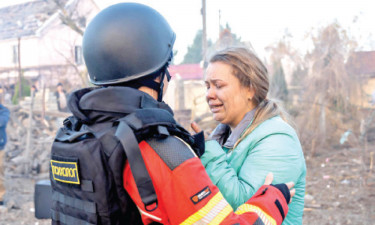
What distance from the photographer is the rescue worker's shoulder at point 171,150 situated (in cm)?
125

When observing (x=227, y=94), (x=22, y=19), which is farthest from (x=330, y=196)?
(x=22, y=19)

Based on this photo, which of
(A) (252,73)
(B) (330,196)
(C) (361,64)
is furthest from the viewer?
(C) (361,64)

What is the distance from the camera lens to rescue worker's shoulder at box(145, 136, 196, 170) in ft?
4.10

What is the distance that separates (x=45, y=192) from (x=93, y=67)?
85 centimetres

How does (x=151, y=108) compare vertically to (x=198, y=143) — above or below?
above

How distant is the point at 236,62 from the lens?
219 cm

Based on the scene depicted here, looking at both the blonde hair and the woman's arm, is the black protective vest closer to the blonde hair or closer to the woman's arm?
the woman's arm

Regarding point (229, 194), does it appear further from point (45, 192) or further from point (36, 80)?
point (36, 80)

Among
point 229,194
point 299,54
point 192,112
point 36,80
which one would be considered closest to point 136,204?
point 229,194

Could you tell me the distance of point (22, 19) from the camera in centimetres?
2972

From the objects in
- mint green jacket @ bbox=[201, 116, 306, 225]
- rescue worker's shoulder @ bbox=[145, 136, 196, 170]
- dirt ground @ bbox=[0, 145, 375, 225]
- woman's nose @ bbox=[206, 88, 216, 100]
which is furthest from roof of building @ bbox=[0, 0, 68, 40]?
rescue worker's shoulder @ bbox=[145, 136, 196, 170]

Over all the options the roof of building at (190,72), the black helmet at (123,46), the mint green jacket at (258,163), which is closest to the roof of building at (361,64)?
the mint green jacket at (258,163)

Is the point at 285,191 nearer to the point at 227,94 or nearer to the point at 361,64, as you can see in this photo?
the point at 227,94

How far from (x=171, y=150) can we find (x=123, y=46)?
61 cm
